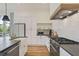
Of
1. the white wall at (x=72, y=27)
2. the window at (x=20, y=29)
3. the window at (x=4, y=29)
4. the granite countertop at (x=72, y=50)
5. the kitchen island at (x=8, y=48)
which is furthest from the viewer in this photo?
the window at (x=20, y=29)

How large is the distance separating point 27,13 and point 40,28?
1.26 metres

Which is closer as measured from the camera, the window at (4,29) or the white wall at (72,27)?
the white wall at (72,27)

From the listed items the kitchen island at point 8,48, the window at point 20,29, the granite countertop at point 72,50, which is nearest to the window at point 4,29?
the window at point 20,29

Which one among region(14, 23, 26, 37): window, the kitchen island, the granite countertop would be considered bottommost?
the kitchen island

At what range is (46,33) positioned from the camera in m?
9.99

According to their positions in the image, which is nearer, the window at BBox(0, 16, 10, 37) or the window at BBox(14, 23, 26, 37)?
the window at BBox(0, 16, 10, 37)

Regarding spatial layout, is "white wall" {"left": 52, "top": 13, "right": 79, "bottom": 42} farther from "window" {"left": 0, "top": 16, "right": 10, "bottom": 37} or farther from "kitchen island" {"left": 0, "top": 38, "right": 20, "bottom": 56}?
"window" {"left": 0, "top": 16, "right": 10, "bottom": 37}

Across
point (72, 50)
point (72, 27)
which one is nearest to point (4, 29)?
point (72, 27)

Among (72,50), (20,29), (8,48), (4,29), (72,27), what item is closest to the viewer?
(72,50)

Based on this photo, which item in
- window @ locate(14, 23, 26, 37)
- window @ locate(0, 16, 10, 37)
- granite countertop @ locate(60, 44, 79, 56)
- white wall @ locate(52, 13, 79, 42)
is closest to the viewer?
granite countertop @ locate(60, 44, 79, 56)

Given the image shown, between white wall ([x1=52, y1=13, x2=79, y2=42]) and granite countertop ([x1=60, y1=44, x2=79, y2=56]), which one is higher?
white wall ([x1=52, y1=13, x2=79, y2=42])

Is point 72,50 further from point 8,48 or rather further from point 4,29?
point 4,29

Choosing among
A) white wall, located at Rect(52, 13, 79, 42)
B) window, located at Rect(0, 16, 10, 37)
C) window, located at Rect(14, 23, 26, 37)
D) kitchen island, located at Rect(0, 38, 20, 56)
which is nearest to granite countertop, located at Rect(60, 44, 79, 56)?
kitchen island, located at Rect(0, 38, 20, 56)

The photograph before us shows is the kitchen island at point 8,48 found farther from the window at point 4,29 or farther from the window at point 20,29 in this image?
the window at point 20,29
